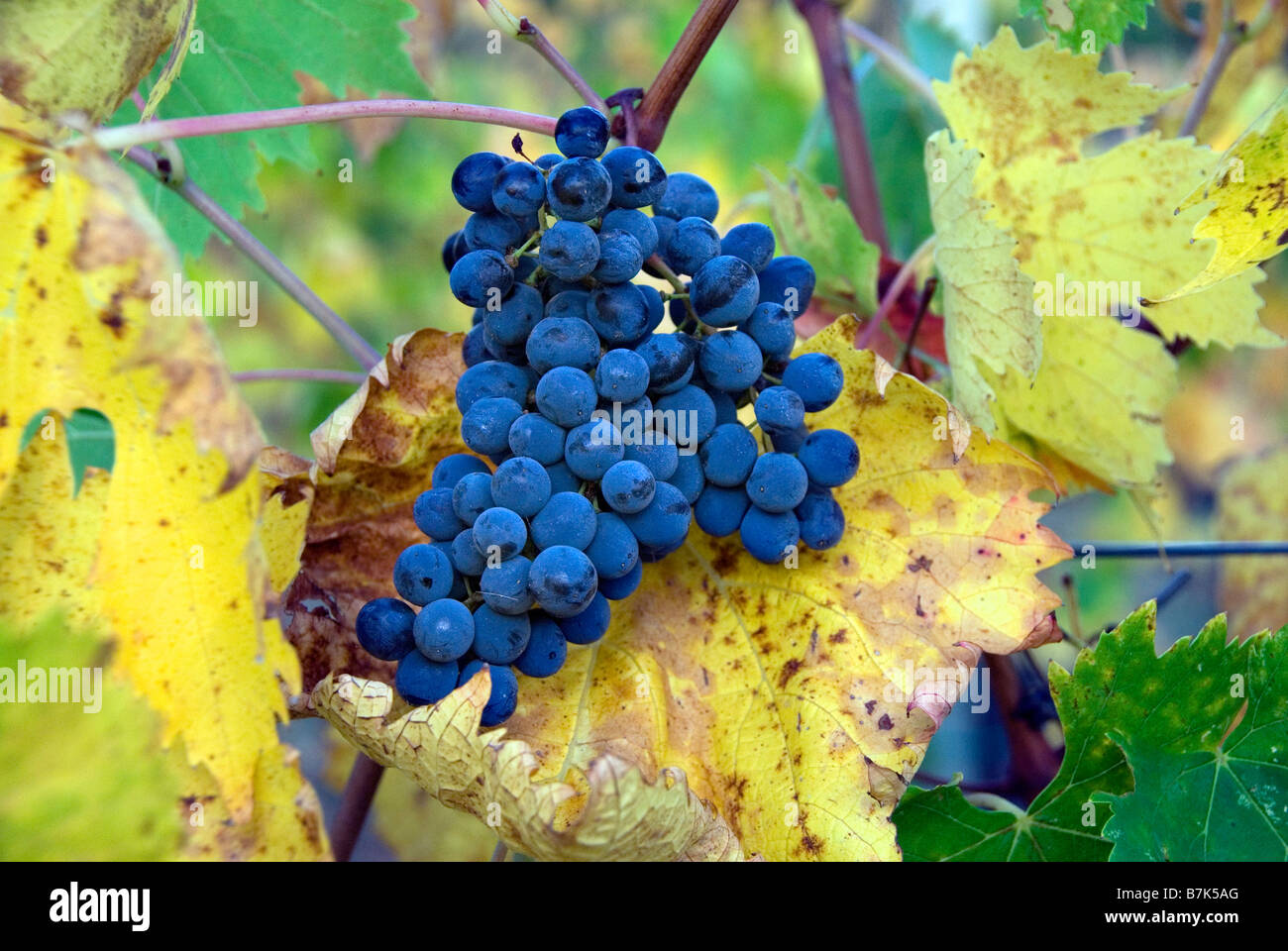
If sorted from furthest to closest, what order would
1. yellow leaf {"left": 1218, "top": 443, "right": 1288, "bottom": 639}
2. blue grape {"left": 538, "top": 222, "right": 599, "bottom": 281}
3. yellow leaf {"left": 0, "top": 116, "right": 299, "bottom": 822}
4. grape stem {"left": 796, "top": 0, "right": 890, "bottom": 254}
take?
1. yellow leaf {"left": 1218, "top": 443, "right": 1288, "bottom": 639}
2. grape stem {"left": 796, "top": 0, "right": 890, "bottom": 254}
3. blue grape {"left": 538, "top": 222, "right": 599, "bottom": 281}
4. yellow leaf {"left": 0, "top": 116, "right": 299, "bottom": 822}

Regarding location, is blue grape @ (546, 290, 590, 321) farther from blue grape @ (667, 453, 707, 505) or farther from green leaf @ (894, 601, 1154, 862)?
green leaf @ (894, 601, 1154, 862)

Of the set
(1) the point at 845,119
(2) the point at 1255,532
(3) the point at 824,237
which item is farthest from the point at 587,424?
(2) the point at 1255,532


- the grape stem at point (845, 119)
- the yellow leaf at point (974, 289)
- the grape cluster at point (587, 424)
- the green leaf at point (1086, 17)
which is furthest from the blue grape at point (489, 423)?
the grape stem at point (845, 119)

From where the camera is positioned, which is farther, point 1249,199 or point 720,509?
point 720,509

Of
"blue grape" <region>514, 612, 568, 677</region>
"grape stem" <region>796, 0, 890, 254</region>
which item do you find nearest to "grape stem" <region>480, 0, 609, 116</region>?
"blue grape" <region>514, 612, 568, 677</region>

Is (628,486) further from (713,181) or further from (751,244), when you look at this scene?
(713,181)

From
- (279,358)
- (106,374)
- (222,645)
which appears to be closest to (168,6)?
(106,374)
